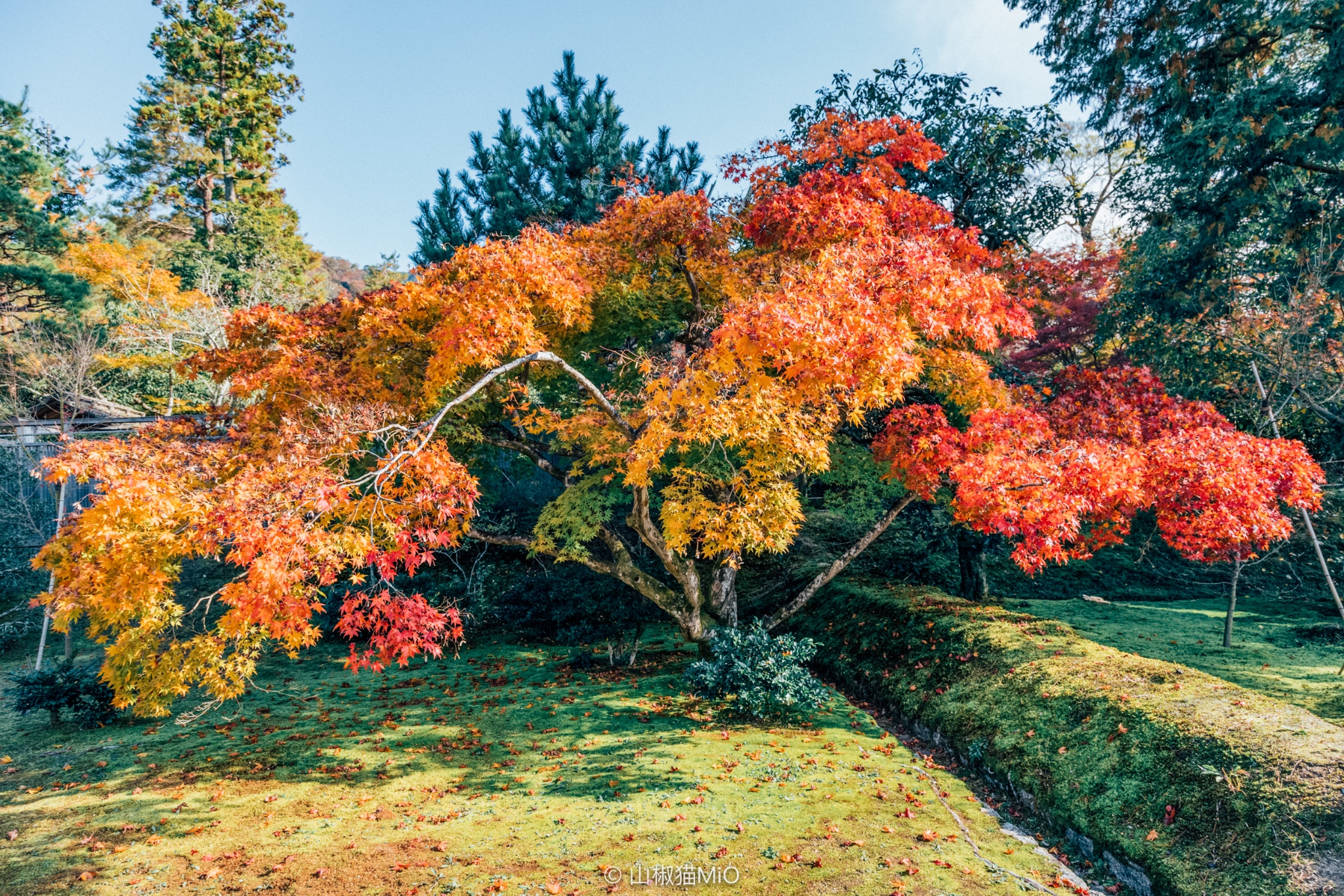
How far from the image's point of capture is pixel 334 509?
6.18 m

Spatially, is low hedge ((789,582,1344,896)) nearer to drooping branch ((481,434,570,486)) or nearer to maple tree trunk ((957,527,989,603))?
maple tree trunk ((957,527,989,603))

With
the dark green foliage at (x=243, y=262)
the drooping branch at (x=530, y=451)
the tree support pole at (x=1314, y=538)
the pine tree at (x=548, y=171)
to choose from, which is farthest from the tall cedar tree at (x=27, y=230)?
the tree support pole at (x=1314, y=538)

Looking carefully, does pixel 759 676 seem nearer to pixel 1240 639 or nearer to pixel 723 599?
pixel 723 599

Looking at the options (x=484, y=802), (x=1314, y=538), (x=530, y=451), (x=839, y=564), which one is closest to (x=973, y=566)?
(x=839, y=564)

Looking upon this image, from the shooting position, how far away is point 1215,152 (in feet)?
30.2

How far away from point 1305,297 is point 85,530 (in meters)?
13.4

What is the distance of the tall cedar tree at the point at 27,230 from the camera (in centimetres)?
1739

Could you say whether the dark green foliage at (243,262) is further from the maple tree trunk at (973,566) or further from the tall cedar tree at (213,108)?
the maple tree trunk at (973,566)

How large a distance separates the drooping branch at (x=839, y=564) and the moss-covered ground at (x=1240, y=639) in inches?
126

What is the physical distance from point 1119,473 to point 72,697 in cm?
1240

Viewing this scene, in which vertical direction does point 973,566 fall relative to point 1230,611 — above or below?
above

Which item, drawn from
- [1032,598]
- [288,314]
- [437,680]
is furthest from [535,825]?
[1032,598]

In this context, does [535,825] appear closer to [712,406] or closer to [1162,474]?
[712,406]

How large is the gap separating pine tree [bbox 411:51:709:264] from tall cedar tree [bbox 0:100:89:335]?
10.2 m
